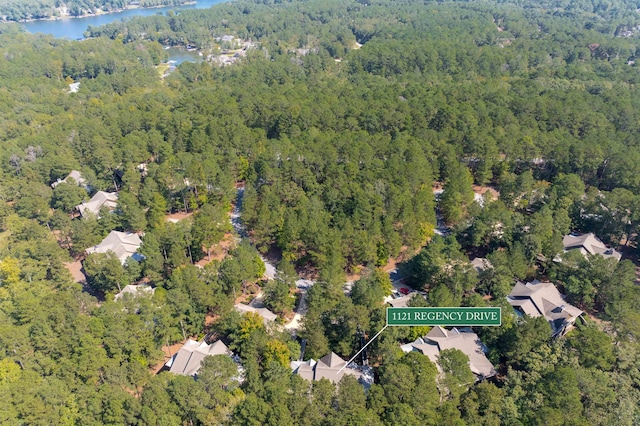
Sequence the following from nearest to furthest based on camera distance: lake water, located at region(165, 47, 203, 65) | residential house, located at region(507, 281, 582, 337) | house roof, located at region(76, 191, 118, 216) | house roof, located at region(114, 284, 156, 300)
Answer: residential house, located at region(507, 281, 582, 337) < house roof, located at region(114, 284, 156, 300) < house roof, located at region(76, 191, 118, 216) < lake water, located at region(165, 47, 203, 65)

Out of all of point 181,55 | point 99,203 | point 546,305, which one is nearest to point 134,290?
point 99,203

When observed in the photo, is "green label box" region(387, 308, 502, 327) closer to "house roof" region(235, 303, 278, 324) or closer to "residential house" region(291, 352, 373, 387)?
"residential house" region(291, 352, 373, 387)

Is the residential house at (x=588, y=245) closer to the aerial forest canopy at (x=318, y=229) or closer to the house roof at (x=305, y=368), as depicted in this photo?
the aerial forest canopy at (x=318, y=229)

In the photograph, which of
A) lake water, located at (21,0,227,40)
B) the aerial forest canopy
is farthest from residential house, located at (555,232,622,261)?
lake water, located at (21,0,227,40)

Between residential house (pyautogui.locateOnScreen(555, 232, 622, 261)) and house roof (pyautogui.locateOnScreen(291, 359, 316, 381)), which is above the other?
residential house (pyautogui.locateOnScreen(555, 232, 622, 261))

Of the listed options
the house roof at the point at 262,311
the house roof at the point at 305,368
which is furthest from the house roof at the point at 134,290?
the house roof at the point at 305,368

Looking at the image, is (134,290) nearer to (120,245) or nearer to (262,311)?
(120,245)

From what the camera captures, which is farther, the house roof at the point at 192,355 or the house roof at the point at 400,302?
the house roof at the point at 400,302
